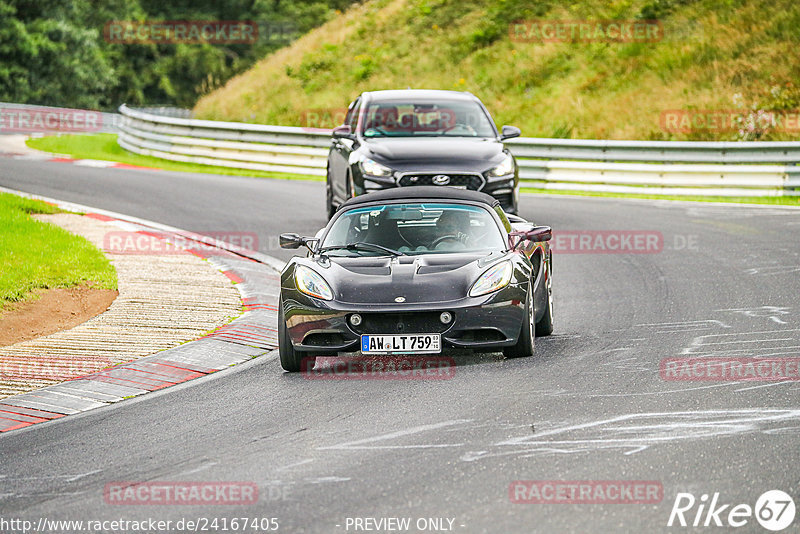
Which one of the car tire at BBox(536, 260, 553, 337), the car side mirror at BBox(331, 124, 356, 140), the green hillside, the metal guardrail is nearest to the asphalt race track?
the car tire at BBox(536, 260, 553, 337)

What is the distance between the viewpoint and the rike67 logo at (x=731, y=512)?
Answer: 5.70 metres

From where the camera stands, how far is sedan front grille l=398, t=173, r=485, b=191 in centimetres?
1502

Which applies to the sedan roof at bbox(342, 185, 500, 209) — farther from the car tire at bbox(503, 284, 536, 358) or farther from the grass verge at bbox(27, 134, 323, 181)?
the grass verge at bbox(27, 134, 323, 181)

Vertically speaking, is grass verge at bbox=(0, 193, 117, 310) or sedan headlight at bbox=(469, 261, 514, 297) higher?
sedan headlight at bbox=(469, 261, 514, 297)

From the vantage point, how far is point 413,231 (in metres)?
10.5

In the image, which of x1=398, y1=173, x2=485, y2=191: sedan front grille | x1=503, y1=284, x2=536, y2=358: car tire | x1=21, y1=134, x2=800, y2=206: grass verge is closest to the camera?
x1=503, y1=284, x2=536, y2=358: car tire

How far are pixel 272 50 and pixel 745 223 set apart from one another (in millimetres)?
54610

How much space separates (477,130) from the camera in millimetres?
16734

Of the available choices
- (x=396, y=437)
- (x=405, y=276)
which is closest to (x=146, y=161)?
(x=405, y=276)

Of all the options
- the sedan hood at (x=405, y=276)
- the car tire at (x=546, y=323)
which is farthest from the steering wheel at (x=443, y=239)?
the car tire at (x=546, y=323)

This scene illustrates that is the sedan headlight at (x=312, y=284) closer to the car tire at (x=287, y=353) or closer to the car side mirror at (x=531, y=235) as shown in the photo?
the car tire at (x=287, y=353)

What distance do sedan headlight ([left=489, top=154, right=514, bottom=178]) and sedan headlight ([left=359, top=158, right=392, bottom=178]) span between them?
4.28ft

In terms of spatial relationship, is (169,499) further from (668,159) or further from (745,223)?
(668,159)

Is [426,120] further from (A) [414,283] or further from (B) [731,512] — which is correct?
(B) [731,512]
